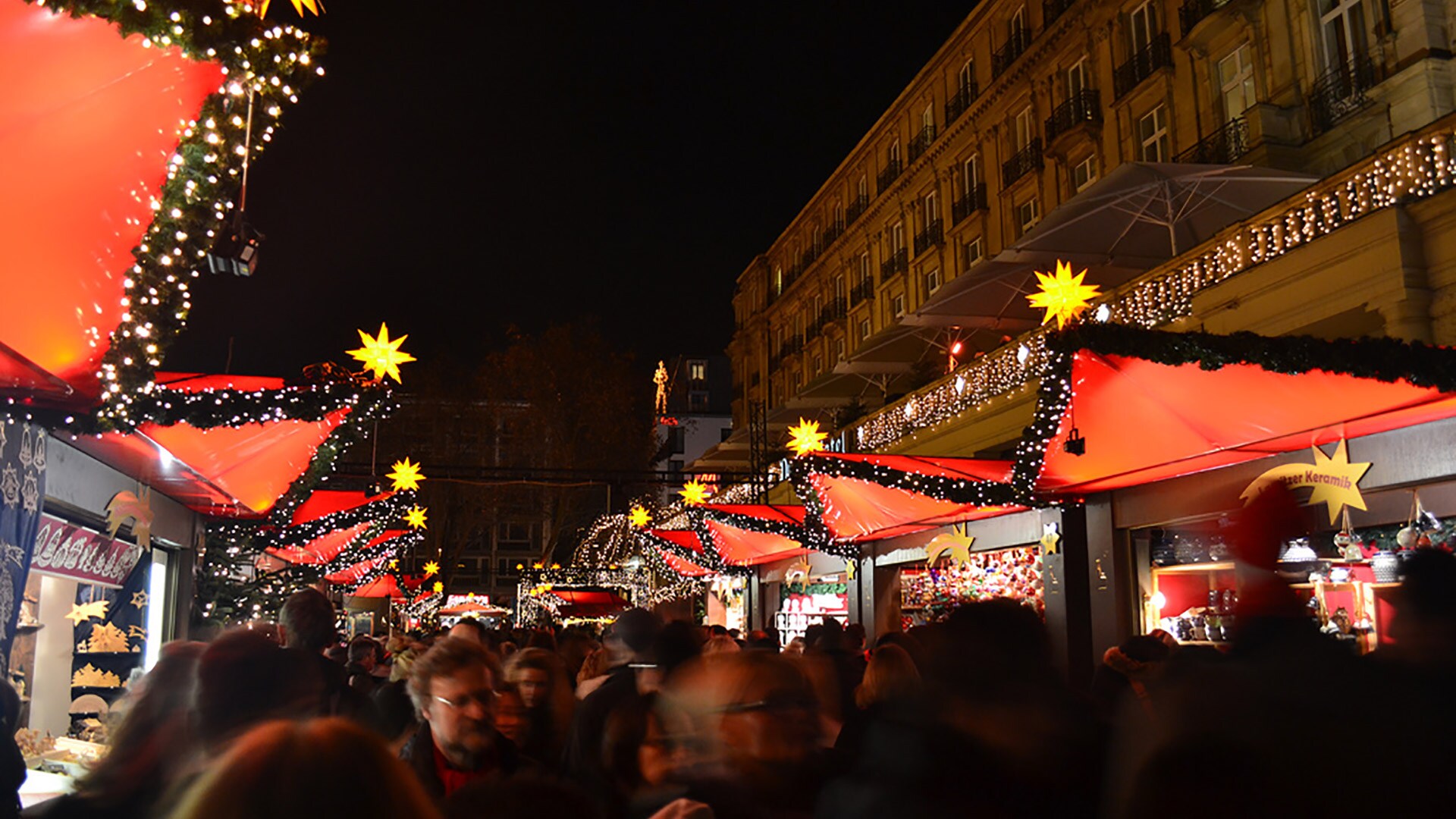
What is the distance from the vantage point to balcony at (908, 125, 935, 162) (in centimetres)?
3127

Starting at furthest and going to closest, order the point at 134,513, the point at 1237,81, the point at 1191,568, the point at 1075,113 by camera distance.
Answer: the point at 1075,113, the point at 1237,81, the point at 1191,568, the point at 134,513

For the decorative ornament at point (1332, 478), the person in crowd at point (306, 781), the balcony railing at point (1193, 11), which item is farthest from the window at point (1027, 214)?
the person in crowd at point (306, 781)

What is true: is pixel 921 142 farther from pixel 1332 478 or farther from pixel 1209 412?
pixel 1209 412

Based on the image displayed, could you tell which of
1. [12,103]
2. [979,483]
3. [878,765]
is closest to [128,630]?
[12,103]

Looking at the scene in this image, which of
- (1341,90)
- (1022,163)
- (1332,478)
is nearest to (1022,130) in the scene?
(1022,163)

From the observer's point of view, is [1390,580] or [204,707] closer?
[204,707]

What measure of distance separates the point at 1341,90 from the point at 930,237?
15845 millimetres

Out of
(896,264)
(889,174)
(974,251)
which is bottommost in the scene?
(974,251)

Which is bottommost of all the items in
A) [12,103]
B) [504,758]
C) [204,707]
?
[504,758]

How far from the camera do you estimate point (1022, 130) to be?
2672 cm

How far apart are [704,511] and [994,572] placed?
23.4 ft

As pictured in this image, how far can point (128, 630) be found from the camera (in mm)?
11398

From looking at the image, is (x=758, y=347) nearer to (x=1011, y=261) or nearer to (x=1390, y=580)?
(x=1011, y=261)

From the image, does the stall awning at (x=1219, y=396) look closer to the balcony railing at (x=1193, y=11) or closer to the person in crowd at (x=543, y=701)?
the person in crowd at (x=543, y=701)
